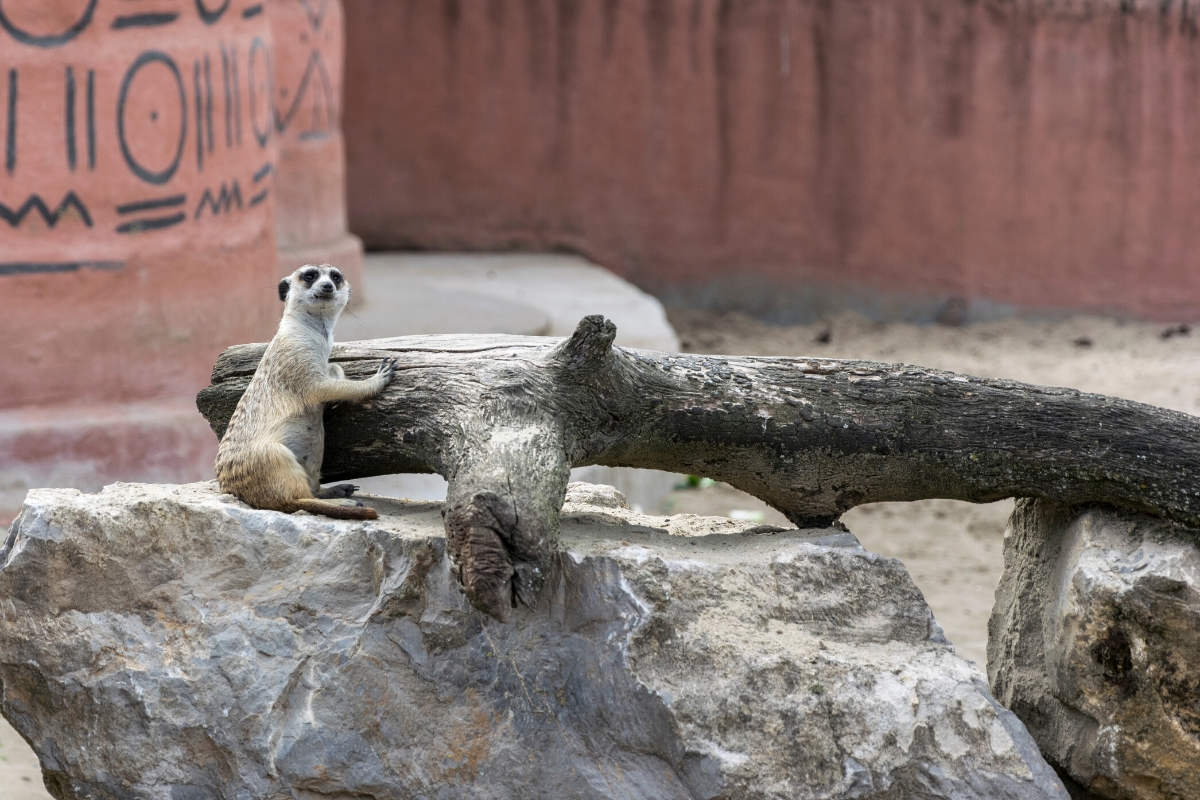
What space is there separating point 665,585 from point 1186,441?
1142mm

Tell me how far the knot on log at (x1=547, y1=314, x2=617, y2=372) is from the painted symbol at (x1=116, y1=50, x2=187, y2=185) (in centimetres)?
262

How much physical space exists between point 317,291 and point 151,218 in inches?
82.5

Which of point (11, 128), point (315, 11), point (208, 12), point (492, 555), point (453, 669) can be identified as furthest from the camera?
point (315, 11)

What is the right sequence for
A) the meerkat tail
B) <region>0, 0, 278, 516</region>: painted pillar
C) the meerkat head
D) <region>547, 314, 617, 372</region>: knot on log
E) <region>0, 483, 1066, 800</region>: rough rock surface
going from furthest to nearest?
<region>0, 0, 278, 516</region>: painted pillar
the meerkat head
the meerkat tail
<region>547, 314, 617, 372</region>: knot on log
<region>0, 483, 1066, 800</region>: rough rock surface

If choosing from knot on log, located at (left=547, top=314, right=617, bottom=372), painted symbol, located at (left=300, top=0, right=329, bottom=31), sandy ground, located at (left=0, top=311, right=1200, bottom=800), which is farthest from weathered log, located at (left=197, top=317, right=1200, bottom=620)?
painted symbol, located at (left=300, top=0, right=329, bottom=31)

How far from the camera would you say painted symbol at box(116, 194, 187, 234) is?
15.6ft

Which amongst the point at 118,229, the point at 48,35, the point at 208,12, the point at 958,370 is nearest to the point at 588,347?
the point at 118,229

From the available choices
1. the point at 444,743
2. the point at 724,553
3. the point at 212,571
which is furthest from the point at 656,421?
the point at 212,571

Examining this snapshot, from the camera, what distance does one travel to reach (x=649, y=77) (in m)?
9.13

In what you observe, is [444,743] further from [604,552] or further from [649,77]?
[649,77]

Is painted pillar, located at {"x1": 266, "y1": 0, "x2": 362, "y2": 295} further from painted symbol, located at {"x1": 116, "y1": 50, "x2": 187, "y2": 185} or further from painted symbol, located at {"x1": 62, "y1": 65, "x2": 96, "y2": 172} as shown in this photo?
painted symbol, located at {"x1": 62, "y1": 65, "x2": 96, "y2": 172}

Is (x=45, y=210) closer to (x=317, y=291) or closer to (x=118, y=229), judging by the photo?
(x=118, y=229)

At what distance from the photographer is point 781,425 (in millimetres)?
2861

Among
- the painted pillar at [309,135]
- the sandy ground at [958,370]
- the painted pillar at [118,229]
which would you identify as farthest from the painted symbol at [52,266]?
the painted pillar at [309,135]
